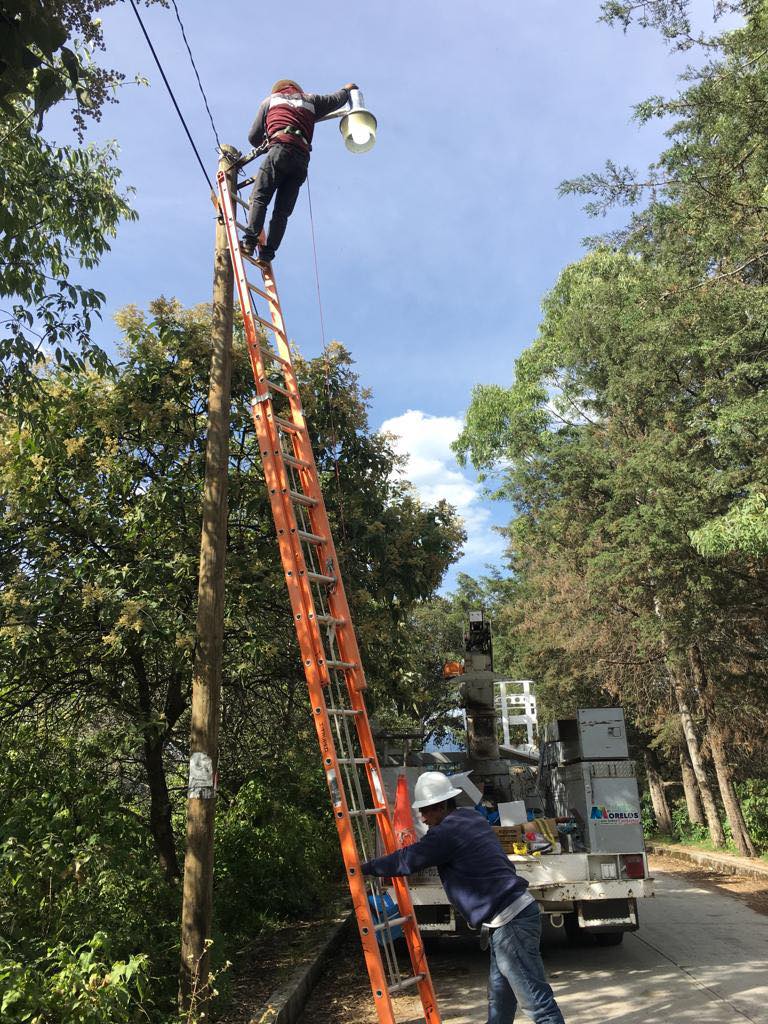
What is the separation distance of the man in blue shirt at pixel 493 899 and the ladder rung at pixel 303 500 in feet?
7.85

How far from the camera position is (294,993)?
22.9 feet

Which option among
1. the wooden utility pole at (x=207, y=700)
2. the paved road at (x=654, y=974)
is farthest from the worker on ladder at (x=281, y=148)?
the paved road at (x=654, y=974)

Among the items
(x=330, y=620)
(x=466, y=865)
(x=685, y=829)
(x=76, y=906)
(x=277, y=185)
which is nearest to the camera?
(x=466, y=865)

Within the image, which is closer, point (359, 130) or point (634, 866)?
point (359, 130)

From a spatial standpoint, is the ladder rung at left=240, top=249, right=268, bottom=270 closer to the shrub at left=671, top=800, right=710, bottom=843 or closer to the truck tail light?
the truck tail light

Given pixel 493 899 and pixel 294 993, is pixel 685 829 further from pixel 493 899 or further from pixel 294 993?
pixel 493 899

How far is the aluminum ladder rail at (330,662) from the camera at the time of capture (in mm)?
5012

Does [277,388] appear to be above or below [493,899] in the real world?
above

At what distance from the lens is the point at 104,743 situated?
7418 millimetres

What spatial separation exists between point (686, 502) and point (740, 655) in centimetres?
487

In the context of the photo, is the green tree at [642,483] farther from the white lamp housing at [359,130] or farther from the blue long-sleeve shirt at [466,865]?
the blue long-sleeve shirt at [466,865]

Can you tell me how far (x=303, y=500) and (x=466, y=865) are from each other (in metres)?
2.72

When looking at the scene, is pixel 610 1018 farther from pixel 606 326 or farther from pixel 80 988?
pixel 606 326

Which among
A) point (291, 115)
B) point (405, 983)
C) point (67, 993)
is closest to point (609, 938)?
point (405, 983)
